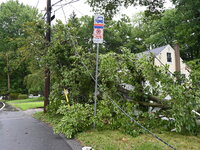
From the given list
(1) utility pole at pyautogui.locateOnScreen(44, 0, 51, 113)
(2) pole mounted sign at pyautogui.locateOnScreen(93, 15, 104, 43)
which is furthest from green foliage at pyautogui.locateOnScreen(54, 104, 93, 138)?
(1) utility pole at pyautogui.locateOnScreen(44, 0, 51, 113)

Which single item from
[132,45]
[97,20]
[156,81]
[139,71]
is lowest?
[156,81]

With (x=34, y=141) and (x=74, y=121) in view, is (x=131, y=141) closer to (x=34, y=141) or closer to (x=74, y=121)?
(x=74, y=121)

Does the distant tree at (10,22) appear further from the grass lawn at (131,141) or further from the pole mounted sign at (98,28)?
the grass lawn at (131,141)

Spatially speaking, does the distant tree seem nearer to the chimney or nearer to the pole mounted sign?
the chimney

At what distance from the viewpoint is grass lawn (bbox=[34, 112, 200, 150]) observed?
137 inches

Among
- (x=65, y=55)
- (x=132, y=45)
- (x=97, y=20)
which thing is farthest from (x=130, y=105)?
Answer: (x=132, y=45)

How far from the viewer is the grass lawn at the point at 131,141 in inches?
137

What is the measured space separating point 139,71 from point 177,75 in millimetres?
1158

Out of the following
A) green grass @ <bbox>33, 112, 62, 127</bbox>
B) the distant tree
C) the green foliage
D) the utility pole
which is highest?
the distant tree

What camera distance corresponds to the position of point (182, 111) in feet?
13.0

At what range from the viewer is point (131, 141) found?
3859 millimetres

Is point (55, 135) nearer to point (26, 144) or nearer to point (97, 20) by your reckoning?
point (26, 144)

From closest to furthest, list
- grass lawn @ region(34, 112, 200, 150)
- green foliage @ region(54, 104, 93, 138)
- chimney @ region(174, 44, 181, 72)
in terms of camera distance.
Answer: grass lawn @ region(34, 112, 200, 150)
green foliage @ region(54, 104, 93, 138)
chimney @ region(174, 44, 181, 72)

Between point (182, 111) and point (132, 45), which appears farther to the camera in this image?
point (132, 45)
